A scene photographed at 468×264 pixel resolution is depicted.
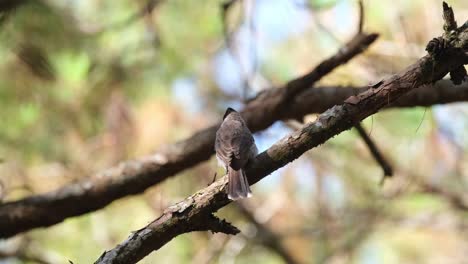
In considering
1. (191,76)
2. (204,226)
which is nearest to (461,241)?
(191,76)

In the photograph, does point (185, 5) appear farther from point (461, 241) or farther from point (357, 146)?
point (461, 241)

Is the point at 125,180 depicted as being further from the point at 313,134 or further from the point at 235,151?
the point at 313,134

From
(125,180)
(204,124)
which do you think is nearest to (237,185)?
(125,180)

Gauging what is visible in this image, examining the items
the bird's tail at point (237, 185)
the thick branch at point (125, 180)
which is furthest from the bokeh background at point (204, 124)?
the bird's tail at point (237, 185)

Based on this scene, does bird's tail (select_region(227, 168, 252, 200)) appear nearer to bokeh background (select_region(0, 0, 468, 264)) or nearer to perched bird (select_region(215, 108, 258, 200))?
perched bird (select_region(215, 108, 258, 200))

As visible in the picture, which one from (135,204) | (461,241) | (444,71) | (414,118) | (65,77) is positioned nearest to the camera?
(444,71)

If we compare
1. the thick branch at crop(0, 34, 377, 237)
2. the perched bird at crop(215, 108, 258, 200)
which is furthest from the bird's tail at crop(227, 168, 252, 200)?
the thick branch at crop(0, 34, 377, 237)

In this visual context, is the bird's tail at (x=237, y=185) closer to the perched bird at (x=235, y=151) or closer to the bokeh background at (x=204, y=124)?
the perched bird at (x=235, y=151)
